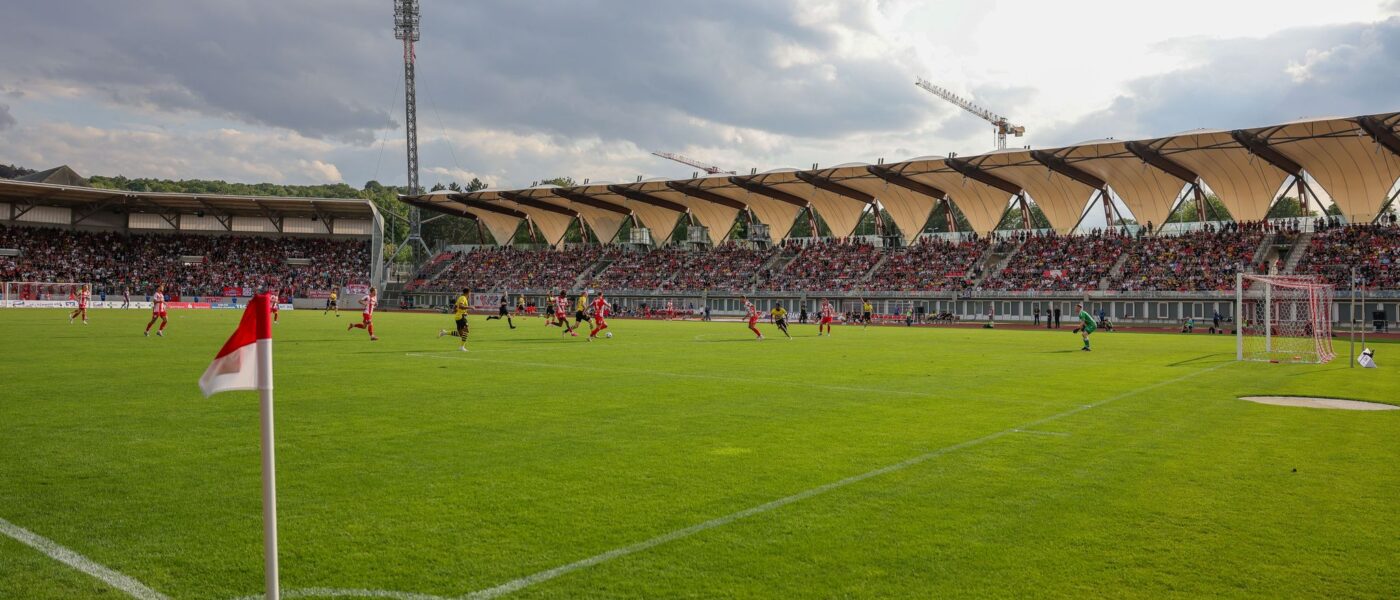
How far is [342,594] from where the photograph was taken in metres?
4.88

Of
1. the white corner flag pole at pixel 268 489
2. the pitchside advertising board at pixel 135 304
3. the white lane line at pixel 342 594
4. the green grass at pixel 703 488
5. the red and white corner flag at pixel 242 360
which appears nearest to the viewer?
the white corner flag pole at pixel 268 489

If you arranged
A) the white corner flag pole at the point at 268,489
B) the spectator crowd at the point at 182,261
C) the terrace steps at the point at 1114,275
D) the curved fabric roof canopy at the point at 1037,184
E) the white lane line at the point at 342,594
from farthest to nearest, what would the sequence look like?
the spectator crowd at the point at 182,261 → the terrace steps at the point at 1114,275 → the curved fabric roof canopy at the point at 1037,184 → the white lane line at the point at 342,594 → the white corner flag pole at the point at 268,489

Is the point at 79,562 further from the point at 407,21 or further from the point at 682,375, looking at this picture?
the point at 407,21

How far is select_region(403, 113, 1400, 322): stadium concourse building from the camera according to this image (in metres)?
52.8

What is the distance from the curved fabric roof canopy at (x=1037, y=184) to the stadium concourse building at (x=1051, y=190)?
0.11 meters

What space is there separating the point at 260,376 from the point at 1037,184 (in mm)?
68030

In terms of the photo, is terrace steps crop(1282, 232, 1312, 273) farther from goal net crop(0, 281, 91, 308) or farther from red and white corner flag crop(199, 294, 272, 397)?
goal net crop(0, 281, 91, 308)

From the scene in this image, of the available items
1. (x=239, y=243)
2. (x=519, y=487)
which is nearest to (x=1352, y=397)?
(x=519, y=487)

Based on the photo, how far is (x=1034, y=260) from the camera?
65250 mm

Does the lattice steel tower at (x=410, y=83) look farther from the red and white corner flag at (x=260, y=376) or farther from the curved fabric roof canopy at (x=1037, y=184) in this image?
the red and white corner flag at (x=260, y=376)

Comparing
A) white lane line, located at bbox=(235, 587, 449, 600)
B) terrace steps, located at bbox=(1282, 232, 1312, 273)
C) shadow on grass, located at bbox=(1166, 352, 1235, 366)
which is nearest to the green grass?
white lane line, located at bbox=(235, 587, 449, 600)

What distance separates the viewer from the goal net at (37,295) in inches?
2534

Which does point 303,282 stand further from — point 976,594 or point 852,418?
point 976,594

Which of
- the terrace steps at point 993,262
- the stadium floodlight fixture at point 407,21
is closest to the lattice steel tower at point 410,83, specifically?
the stadium floodlight fixture at point 407,21
